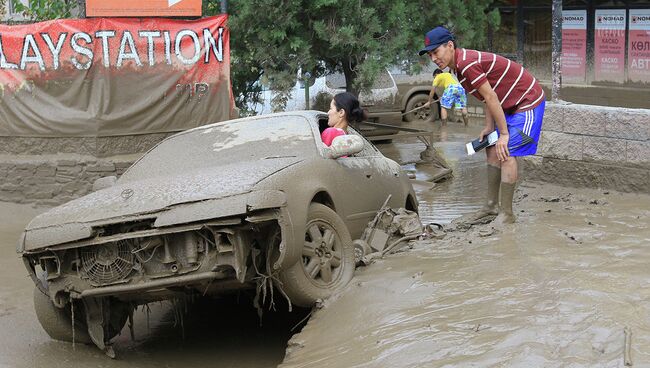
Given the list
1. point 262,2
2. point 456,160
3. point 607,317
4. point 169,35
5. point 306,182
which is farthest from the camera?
point 456,160

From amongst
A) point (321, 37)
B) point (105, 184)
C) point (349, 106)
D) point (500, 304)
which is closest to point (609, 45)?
point (321, 37)

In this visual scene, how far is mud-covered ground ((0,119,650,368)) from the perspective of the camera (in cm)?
490

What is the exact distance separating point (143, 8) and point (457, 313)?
7.25 m

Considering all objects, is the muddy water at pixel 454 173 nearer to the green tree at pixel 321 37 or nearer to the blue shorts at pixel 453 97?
the blue shorts at pixel 453 97

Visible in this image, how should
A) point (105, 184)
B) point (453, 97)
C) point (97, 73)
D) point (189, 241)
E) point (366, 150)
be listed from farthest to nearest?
point (453, 97) < point (97, 73) < point (366, 150) < point (105, 184) < point (189, 241)

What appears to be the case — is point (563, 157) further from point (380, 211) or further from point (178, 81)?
point (178, 81)

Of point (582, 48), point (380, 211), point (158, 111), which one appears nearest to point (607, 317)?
point (380, 211)

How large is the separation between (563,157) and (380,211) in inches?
111

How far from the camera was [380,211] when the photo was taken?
7746mm

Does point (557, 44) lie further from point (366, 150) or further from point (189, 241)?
point (189, 241)

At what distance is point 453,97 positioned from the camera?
18062 mm

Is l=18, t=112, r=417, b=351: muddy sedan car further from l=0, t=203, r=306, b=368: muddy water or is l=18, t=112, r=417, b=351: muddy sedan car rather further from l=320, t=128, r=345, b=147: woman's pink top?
l=320, t=128, r=345, b=147: woman's pink top

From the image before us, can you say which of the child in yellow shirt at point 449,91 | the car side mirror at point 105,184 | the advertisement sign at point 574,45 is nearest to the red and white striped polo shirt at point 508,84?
the car side mirror at point 105,184

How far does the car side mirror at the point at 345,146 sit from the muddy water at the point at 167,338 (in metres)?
1.33
